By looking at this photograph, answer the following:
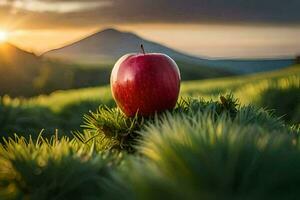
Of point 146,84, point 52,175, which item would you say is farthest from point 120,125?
point 52,175

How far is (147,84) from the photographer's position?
204 centimetres

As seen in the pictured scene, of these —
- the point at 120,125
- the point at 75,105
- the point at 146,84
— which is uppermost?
the point at 146,84

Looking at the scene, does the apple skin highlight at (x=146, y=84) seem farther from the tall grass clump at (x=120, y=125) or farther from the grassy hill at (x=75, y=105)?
the grassy hill at (x=75, y=105)

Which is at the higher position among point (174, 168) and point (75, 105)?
point (174, 168)

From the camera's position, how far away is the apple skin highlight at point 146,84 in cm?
203

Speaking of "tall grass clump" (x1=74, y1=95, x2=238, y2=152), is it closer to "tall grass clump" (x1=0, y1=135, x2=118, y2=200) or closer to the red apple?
the red apple

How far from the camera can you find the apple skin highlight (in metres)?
2.03

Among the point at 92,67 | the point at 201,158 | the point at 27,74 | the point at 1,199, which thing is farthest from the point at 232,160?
the point at 92,67

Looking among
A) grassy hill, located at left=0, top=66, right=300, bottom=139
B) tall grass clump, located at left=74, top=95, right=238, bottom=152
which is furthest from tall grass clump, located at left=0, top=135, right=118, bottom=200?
grassy hill, located at left=0, top=66, right=300, bottom=139

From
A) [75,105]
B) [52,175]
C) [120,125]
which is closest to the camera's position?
[52,175]

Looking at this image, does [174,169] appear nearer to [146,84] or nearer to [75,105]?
[146,84]

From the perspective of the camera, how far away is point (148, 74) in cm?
203

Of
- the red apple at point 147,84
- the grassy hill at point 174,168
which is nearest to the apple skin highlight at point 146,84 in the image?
the red apple at point 147,84

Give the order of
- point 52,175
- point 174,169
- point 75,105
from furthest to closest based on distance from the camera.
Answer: point 75,105 < point 52,175 < point 174,169
